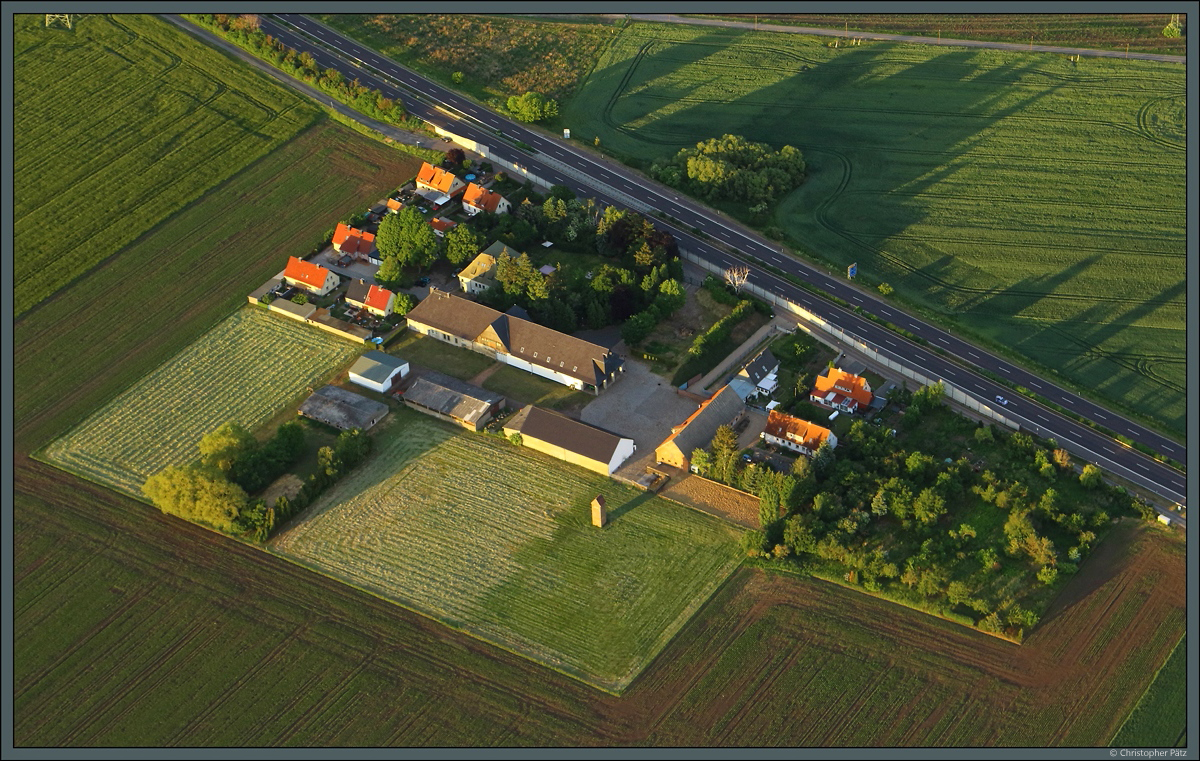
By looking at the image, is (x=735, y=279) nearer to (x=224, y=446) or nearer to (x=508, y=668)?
(x=508, y=668)

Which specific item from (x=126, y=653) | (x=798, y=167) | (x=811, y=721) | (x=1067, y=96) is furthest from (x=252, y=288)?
(x=1067, y=96)

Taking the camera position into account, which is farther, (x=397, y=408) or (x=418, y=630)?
(x=397, y=408)

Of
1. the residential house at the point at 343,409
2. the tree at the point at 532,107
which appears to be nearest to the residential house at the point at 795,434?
the residential house at the point at 343,409

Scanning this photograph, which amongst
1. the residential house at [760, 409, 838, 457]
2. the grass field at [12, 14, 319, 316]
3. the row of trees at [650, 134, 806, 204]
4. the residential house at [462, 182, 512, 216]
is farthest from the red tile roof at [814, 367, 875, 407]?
the grass field at [12, 14, 319, 316]

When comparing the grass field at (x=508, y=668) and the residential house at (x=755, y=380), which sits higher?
the residential house at (x=755, y=380)

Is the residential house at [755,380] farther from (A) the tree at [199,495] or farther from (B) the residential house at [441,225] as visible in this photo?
(A) the tree at [199,495]

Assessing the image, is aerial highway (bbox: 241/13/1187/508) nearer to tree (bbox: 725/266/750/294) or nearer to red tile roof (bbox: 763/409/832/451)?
tree (bbox: 725/266/750/294)

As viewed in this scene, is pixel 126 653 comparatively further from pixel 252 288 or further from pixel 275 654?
pixel 252 288

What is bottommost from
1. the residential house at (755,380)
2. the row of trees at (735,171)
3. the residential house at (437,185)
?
the residential house at (437,185)
